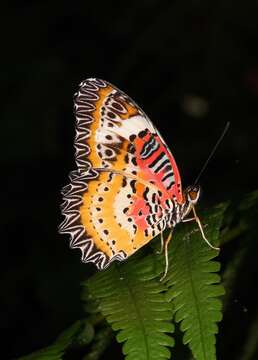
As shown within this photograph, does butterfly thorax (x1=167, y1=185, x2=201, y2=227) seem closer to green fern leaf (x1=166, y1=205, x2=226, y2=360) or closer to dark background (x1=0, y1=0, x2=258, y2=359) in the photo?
green fern leaf (x1=166, y1=205, x2=226, y2=360)

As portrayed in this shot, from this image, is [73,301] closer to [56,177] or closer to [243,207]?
[56,177]

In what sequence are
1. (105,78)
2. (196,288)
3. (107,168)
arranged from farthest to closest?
(105,78), (107,168), (196,288)

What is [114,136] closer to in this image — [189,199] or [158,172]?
[158,172]

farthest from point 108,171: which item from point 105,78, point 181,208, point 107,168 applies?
point 105,78

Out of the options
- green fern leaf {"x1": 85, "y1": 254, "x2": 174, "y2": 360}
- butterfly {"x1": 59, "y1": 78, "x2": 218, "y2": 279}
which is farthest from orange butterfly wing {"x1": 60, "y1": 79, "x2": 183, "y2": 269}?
green fern leaf {"x1": 85, "y1": 254, "x2": 174, "y2": 360}

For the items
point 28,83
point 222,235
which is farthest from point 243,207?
point 28,83

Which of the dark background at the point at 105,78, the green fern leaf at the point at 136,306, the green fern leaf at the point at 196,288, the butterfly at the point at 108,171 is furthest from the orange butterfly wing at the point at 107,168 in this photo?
the dark background at the point at 105,78

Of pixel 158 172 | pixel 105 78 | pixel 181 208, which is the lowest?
pixel 181 208

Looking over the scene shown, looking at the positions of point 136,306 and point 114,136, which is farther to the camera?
point 114,136

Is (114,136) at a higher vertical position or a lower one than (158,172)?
higher
